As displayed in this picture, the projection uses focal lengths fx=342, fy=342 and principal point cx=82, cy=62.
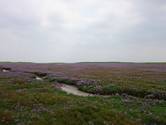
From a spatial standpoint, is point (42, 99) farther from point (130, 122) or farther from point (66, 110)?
point (130, 122)

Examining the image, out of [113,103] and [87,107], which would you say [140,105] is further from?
[87,107]

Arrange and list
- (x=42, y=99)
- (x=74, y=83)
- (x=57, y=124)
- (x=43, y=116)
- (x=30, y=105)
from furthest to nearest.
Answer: (x=74, y=83) → (x=42, y=99) → (x=30, y=105) → (x=43, y=116) → (x=57, y=124)

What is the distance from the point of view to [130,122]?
21.3m

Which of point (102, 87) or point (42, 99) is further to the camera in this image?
point (102, 87)

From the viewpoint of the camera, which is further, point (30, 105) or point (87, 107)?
point (30, 105)

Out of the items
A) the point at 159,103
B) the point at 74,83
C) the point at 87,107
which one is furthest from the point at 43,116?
A: the point at 74,83

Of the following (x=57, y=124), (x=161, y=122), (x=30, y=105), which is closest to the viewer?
(x=57, y=124)

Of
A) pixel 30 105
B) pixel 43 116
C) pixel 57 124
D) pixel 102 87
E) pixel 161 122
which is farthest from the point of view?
pixel 102 87

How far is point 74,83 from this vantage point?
160 ft

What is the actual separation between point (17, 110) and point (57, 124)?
15.0 feet

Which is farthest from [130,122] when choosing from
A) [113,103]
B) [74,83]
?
[74,83]

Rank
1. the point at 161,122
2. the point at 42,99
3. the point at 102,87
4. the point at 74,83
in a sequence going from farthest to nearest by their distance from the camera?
the point at 74,83 → the point at 102,87 → the point at 42,99 → the point at 161,122

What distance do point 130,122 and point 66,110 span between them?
412 centimetres

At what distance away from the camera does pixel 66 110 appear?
22.0 m
